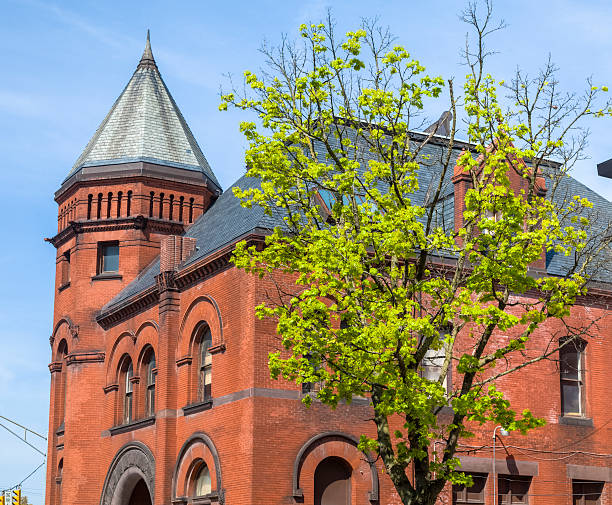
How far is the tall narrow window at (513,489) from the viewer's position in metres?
26.5

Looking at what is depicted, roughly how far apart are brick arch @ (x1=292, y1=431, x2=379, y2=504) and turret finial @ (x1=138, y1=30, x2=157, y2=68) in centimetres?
1966

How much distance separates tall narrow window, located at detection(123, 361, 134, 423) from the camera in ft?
103

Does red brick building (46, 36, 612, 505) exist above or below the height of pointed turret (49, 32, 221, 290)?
below

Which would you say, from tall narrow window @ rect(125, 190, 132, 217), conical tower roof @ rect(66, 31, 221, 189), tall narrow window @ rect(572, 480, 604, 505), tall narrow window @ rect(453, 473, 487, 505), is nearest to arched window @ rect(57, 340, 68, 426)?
tall narrow window @ rect(125, 190, 132, 217)

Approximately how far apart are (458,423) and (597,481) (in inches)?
468

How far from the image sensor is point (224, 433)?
81.5ft

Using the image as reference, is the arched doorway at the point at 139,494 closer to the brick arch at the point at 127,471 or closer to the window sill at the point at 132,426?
the brick arch at the point at 127,471

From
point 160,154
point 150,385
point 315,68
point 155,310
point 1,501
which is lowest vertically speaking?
point 1,501

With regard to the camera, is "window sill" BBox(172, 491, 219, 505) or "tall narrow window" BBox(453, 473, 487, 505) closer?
"window sill" BBox(172, 491, 219, 505)

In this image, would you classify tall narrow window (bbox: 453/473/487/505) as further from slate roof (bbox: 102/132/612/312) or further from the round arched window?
the round arched window

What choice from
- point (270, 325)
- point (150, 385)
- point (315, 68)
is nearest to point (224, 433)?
point (270, 325)

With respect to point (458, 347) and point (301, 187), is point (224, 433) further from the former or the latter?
point (301, 187)

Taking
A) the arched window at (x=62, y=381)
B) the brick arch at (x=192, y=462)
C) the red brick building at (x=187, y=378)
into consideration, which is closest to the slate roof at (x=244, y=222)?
the red brick building at (x=187, y=378)

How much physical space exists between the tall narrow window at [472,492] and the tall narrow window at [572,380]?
3386 mm
